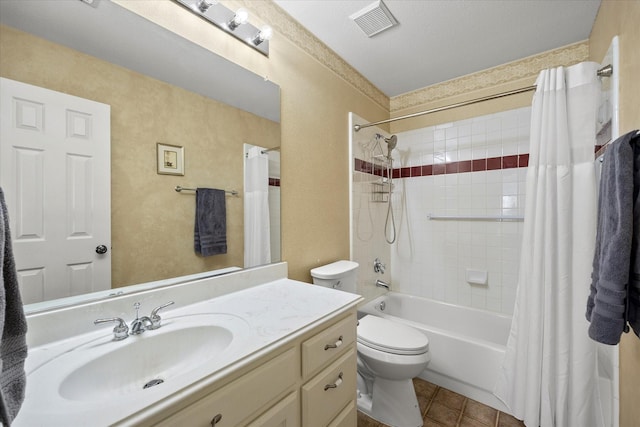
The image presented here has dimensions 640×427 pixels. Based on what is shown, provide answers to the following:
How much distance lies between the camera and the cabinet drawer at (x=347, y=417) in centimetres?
103

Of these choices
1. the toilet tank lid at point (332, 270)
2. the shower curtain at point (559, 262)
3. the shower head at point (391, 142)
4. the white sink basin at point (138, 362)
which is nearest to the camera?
the white sink basin at point (138, 362)

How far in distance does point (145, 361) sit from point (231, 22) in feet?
4.73

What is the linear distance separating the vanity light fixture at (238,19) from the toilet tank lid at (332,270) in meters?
1.37

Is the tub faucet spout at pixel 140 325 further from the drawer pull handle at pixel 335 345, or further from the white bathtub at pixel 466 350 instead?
the white bathtub at pixel 466 350

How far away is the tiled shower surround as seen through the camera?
6.93 feet

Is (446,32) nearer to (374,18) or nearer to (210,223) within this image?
(374,18)

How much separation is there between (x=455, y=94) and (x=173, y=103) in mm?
2303

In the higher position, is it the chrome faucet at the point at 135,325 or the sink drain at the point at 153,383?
the chrome faucet at the point at 135,325

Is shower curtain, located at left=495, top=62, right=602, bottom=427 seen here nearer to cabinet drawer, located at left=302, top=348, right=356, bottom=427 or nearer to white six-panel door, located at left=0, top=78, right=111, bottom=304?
cabinet drawer, located at left=302, top=348, right=356, bottom=427

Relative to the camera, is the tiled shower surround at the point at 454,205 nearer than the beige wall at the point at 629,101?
No

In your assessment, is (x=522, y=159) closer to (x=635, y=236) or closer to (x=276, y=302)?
(x=635, y=236)

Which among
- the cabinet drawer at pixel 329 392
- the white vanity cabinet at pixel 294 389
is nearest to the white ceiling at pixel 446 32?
the white vanity cabinet at pixel 294 389

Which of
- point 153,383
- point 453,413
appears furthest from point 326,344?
point 453,413

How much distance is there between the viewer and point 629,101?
3.51ft
